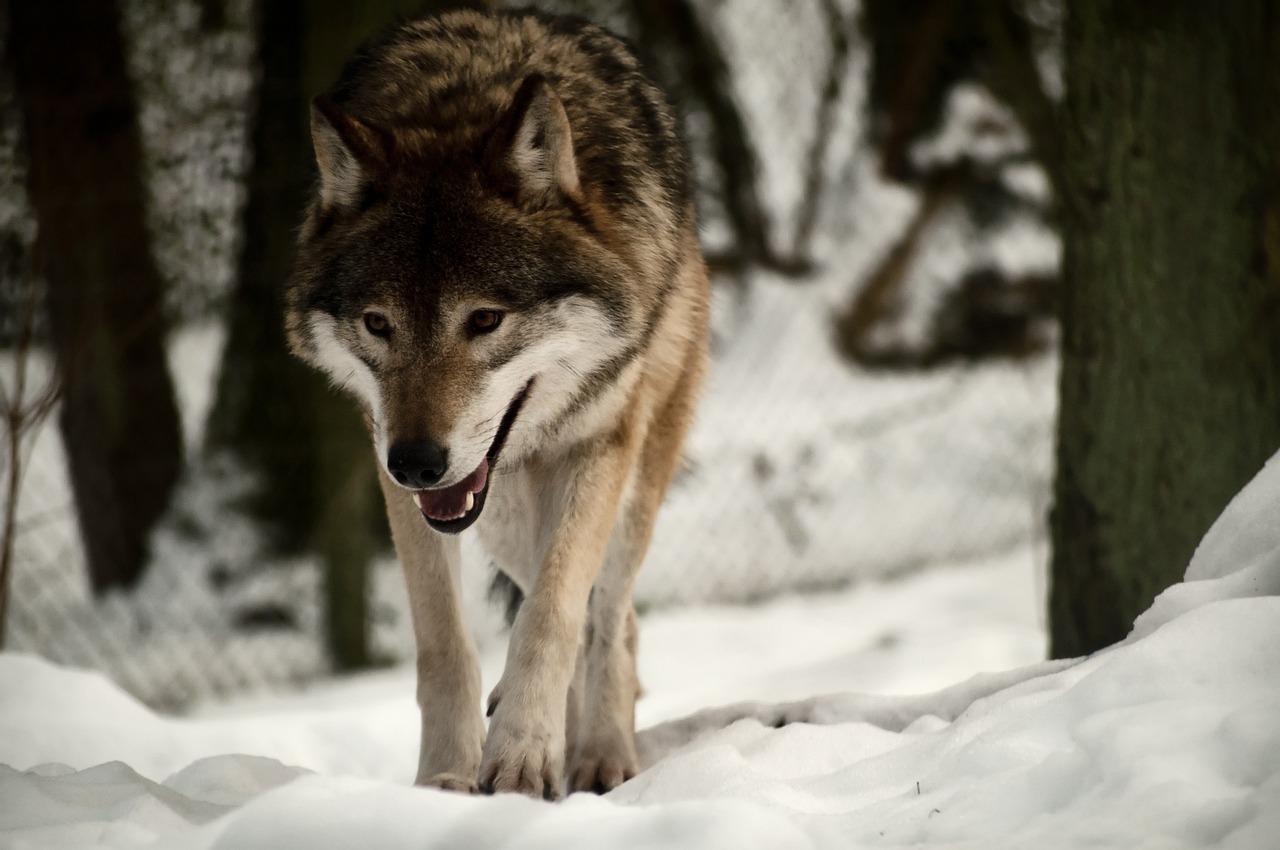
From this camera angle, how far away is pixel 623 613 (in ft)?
11.4

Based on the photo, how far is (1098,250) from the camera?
3.95 meters

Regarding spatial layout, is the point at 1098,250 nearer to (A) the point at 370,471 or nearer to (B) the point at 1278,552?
(B) the point at 1278,552

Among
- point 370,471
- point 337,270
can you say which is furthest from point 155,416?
point 337,270

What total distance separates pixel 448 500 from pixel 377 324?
0.43 meters

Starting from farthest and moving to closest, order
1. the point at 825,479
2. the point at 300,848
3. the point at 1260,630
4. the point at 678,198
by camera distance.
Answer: the point at 825,479
the point at 678,198
the point at 1260,630
the point at 300,848

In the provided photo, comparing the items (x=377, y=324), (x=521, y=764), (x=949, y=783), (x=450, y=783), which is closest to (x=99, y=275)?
(x=377, y=324)

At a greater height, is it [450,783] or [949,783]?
[949,783]

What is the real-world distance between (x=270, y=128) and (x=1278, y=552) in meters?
4.78

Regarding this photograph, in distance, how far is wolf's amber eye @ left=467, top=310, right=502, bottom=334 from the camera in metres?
2.81

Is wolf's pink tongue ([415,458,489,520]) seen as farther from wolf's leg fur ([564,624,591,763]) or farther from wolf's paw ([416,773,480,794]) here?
wolf's leg fur ([564,624,591,763])

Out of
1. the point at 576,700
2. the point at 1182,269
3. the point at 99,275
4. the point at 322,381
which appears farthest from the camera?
the point at 322,381

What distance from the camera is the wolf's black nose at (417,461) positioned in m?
2.62

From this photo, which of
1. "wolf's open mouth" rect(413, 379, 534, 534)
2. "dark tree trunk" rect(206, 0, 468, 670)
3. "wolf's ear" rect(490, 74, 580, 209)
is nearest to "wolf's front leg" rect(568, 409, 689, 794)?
"wolf's open mouth" rect(413, 379, 534, 534)

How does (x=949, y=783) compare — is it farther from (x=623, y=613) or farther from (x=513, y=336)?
(x=623, y=613)
